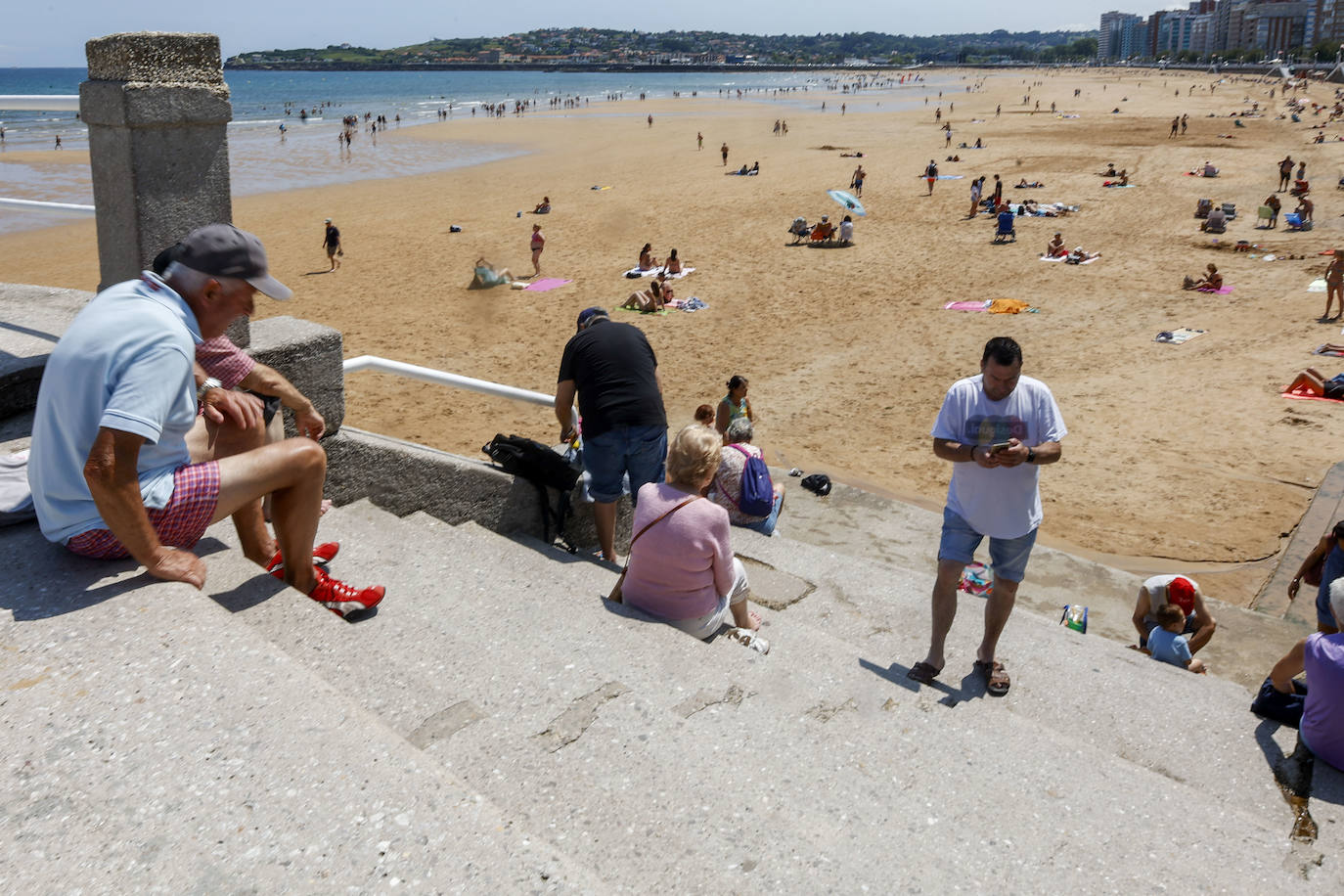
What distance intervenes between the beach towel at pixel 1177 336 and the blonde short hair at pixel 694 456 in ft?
37.2

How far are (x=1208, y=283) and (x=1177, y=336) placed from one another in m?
3.18

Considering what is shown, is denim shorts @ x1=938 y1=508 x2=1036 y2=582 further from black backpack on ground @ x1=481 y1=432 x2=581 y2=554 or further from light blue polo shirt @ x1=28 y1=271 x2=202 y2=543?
light blue polo shirt @ x1=28 y1=271 x2=202 y2=543

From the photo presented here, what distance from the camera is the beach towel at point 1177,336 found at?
12633mm

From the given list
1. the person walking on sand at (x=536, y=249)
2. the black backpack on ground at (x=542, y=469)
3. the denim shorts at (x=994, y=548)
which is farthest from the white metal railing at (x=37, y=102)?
the person walking on sand at (x=536, y=249)

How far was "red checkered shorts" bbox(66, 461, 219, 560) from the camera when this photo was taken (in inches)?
99.0

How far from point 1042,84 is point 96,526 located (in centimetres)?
12061

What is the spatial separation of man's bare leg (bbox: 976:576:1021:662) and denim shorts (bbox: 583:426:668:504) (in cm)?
159

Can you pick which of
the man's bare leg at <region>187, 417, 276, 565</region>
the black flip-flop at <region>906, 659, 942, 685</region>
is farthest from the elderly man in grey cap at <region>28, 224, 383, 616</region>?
the black flip-flop at <region>906, 659, 942, 685</region>

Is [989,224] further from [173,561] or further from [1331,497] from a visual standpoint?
[173,561]

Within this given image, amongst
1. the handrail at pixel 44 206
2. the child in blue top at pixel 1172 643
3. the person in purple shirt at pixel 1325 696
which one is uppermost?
the handrail at pixel 44 206

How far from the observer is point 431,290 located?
16375 millimetres

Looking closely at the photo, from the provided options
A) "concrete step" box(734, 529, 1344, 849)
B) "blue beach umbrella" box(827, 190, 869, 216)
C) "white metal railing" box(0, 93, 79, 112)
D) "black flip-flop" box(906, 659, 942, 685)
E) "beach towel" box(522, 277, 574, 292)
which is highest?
"white metal railing" box(0, 93, 79, 112)

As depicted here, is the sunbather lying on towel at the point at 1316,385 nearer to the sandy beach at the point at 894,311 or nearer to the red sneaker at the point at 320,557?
the sandy beach at the point at 894,311

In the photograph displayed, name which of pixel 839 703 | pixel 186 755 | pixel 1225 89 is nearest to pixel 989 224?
pixel 839 703
